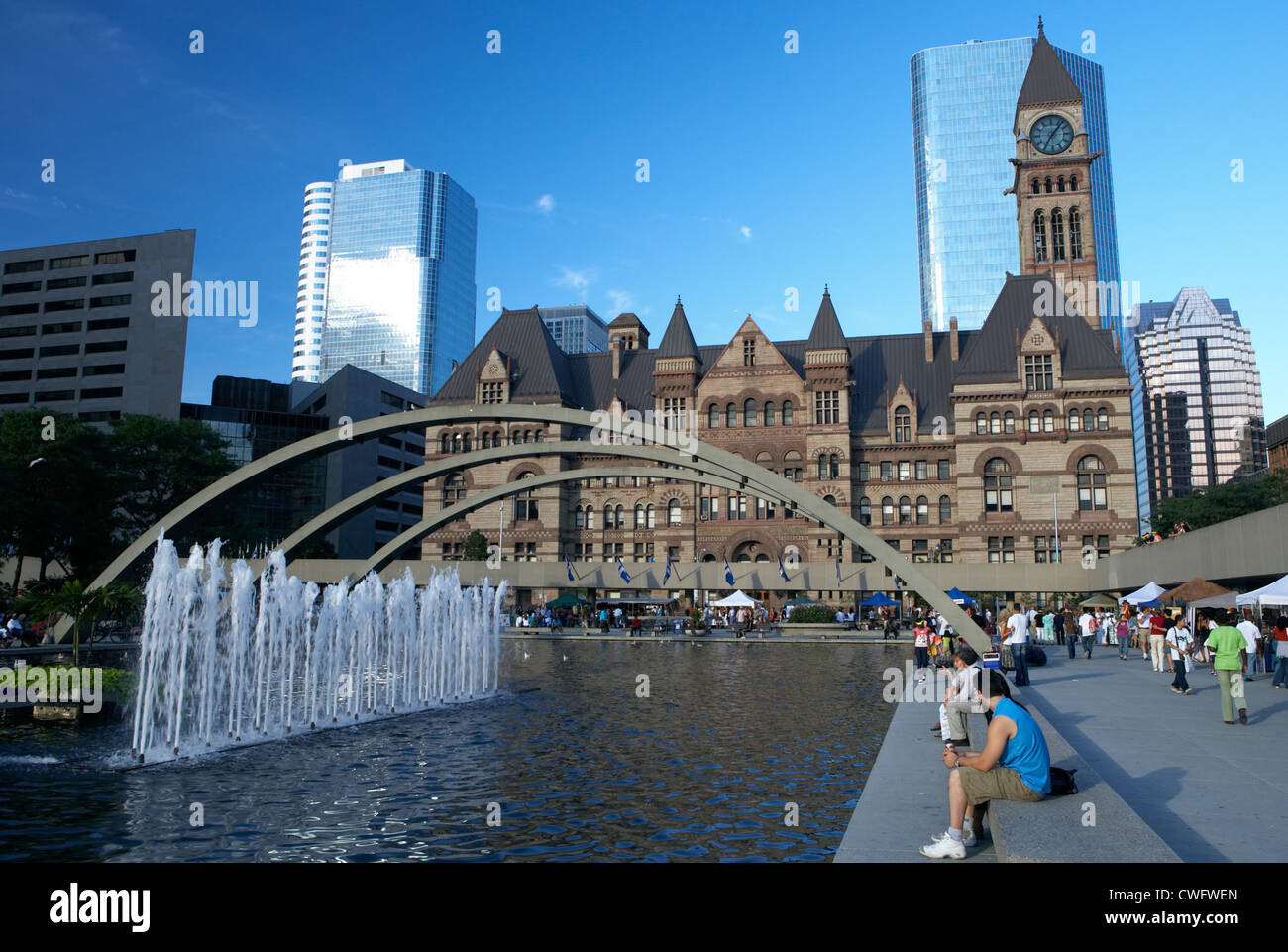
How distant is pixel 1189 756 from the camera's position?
38.2ft

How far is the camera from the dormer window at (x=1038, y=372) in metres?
61.9

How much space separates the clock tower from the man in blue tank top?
70329 millimetres

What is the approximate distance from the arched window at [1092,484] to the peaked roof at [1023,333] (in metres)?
6.03

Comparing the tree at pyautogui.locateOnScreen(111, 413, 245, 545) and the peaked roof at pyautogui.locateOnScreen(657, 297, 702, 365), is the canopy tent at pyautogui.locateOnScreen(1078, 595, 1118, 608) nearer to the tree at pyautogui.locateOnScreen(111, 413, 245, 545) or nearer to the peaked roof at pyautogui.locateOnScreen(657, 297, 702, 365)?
the peaked roof at pyautogui.locateOnScreen(657, 297, 702, 365)

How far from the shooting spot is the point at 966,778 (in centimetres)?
764

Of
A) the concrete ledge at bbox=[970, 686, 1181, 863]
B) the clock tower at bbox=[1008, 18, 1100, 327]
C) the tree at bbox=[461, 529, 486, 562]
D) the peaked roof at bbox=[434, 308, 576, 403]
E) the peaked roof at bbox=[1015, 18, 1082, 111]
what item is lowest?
the concrete ledge at bbox=[970, 686, 1181, 863]

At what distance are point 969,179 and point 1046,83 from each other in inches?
3595

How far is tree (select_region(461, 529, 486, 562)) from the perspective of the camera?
6494 cm

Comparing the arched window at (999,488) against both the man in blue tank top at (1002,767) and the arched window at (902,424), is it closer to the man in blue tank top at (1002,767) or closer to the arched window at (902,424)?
the arched window at (902,424)

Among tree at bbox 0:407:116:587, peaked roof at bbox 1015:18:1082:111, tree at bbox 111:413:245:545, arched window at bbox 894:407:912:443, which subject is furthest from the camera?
peaked roof at bbox 1015:18:1082:111

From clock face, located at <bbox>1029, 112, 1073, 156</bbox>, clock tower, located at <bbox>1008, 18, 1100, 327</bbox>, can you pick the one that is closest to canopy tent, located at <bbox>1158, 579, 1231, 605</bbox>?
clock tower, located at <bbox>1008, 18, 1100, 327</bbox>

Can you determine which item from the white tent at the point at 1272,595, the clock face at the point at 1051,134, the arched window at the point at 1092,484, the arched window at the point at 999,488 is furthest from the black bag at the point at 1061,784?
the clock face at the point at 1051,134

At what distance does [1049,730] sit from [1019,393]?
54.1 m
